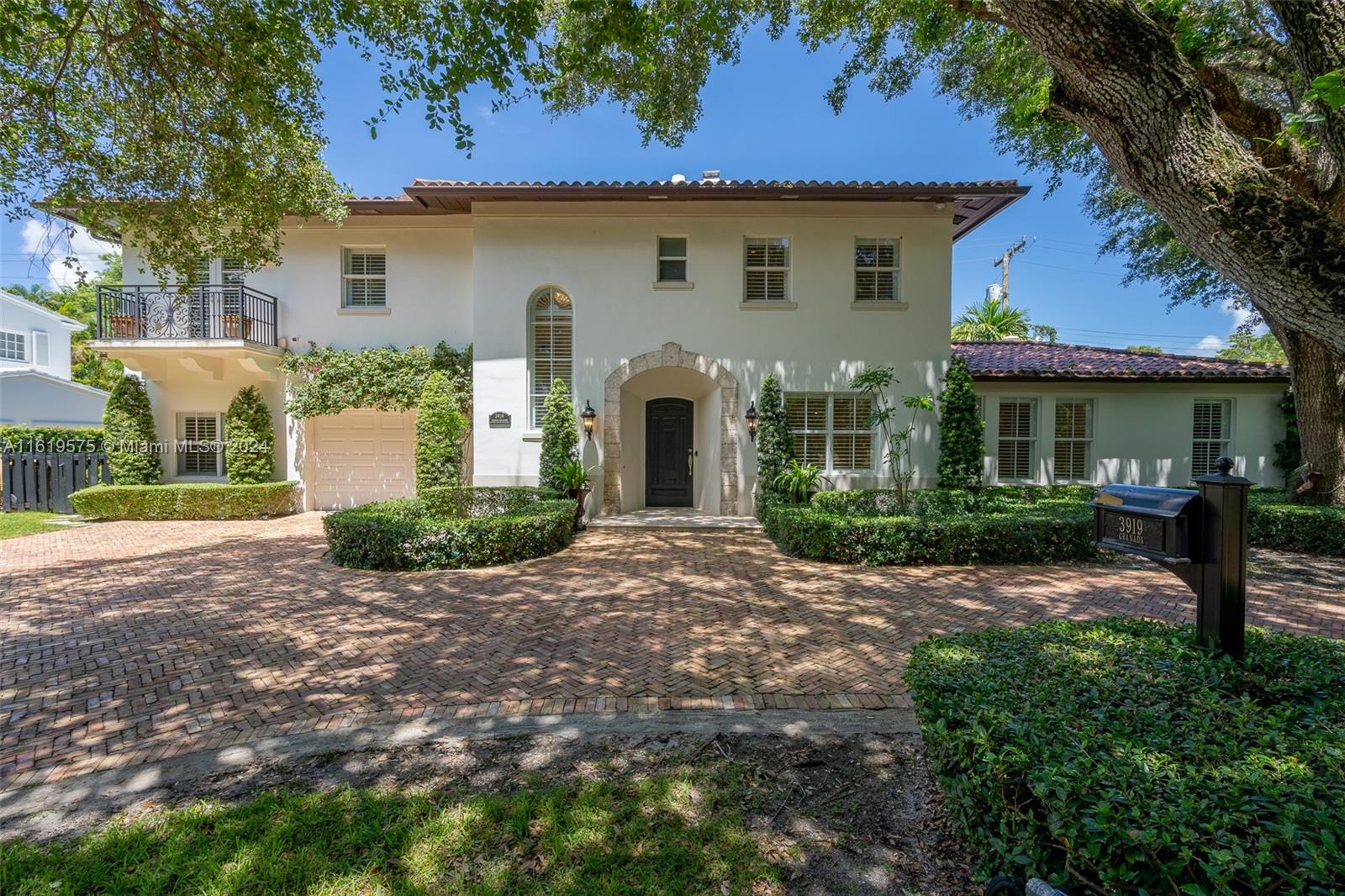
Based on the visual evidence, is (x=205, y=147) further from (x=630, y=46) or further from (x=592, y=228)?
(x=592, y=228)

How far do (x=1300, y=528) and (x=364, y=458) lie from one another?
1810 centimetres

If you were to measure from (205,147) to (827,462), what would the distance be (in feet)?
37.3

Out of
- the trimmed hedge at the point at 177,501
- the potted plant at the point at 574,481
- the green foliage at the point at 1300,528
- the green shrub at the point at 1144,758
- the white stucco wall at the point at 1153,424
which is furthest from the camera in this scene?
the white stucco wall at the point at 1153,424

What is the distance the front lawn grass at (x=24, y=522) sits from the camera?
10641mm

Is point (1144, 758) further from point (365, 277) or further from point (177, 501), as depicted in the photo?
point (177, 501)

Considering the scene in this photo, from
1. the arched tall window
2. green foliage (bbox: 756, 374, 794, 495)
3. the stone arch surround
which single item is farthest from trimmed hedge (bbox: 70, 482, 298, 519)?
green foliage (bbox: 756, 374, 794, 495)

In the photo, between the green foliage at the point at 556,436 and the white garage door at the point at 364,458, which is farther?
the white garage door at the point at 364,458

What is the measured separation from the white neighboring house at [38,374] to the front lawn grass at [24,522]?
8.93 m

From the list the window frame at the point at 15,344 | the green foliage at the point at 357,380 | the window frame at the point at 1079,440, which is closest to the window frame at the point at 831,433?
the window frame at the point at 1079,440

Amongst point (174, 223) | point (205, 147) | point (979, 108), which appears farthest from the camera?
point (979, 108)

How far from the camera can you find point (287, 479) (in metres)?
13.1

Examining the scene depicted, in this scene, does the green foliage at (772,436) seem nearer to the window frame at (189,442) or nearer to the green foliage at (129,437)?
the window frame at (189,442)

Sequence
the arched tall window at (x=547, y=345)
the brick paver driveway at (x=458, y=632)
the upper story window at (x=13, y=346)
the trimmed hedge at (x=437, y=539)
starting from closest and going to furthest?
the brick paver driveway at (x=458, y=632) < the trimmed hedge at (x=437, y=539) < the arched tall window at (x=547, y=345) < the upper story window at (x=13, y=346)

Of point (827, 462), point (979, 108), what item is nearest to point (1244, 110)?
point (979, 108)
